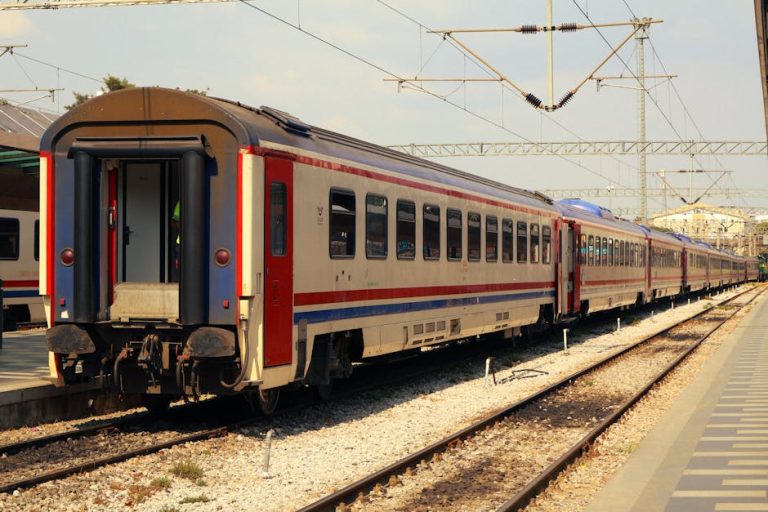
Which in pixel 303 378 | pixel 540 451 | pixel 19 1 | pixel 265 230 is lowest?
pixel 540 451

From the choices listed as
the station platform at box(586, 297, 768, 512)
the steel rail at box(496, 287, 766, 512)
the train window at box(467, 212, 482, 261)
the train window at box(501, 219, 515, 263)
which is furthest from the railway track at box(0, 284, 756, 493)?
the train window at box(501, 219, 515, 263)

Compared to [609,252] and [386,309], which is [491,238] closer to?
[386,309]

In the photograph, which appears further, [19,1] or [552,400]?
[19,1]

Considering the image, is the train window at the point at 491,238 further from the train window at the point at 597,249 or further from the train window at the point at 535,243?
the train window at the point at 597,249

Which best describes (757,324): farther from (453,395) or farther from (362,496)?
(362,496)

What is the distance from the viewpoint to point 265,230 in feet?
35.2

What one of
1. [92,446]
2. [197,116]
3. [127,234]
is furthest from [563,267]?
[92,446]

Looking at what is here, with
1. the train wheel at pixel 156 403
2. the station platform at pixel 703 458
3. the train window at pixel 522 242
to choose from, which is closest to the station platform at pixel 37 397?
the train wheel at pixel 156 403

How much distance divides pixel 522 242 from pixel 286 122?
10.7 metres

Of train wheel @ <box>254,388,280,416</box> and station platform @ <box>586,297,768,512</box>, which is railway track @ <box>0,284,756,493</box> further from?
station platform @ <box>586,297,768,512</box>

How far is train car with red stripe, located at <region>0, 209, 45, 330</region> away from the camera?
2223cm

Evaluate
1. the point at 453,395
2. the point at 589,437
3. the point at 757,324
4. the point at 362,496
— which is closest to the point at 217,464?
the point at 362,496

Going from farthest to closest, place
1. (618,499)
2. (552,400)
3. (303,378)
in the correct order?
(552,400), (303,378), (618,499)

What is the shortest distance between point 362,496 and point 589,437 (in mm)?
3778
